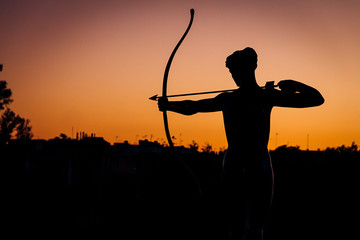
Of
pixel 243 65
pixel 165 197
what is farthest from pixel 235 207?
pixel 165 197

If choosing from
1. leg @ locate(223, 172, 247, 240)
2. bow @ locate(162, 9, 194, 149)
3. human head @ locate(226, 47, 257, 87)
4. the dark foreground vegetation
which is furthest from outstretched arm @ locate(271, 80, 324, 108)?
bow @ locate(162, 9, 194, 149)

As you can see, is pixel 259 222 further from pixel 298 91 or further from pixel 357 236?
pixel 357 236

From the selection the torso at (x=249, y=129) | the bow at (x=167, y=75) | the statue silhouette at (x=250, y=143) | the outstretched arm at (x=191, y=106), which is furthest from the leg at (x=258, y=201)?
the bow at (x=167, y=75)

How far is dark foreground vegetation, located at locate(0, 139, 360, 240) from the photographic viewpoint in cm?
895

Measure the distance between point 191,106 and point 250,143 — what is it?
2.52 feet

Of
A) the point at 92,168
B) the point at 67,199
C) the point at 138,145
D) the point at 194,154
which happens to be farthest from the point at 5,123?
the point at 194,154

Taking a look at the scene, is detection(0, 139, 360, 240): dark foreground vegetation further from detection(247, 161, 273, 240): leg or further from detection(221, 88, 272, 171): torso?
detection(221, 88, 272, 171): torso

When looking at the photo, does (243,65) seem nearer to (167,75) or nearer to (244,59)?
(244,59)

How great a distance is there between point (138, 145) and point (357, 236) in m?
43.8

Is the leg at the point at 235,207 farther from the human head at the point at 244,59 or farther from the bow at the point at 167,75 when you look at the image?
the bow at the point at 167,75

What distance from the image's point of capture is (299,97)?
326cm

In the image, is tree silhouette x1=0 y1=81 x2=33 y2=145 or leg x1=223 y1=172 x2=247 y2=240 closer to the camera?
leg x1=223 y1=172 x2=247 y2=240

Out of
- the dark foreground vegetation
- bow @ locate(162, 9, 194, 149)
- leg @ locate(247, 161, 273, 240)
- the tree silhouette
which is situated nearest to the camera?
leg @ locate(247, 161, 273, 240)

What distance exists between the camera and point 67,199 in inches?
923
